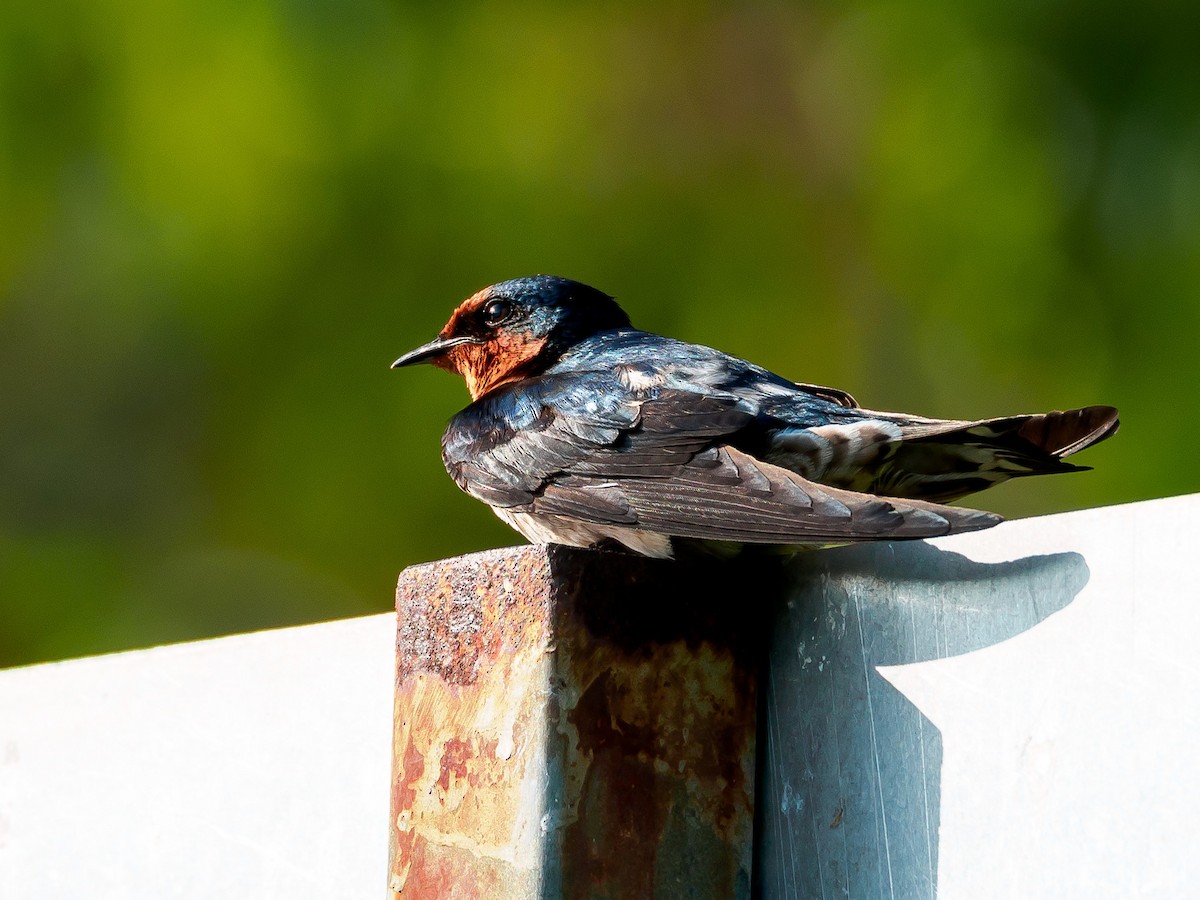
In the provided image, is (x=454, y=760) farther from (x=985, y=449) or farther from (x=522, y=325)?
(x=522, y=325)

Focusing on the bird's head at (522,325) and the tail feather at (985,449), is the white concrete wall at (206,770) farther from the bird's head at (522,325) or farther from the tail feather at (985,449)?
the bird's head at (522,325)

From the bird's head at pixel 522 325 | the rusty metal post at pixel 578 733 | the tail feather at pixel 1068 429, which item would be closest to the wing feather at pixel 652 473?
the rusty metal post at pixel 578 733

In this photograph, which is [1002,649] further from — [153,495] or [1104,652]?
[153,495]

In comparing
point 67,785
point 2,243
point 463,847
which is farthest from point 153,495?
point 463,847

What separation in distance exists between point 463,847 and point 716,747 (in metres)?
0.29

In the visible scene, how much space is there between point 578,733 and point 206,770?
0.99 m

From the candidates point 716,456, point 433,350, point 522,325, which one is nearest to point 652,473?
point 716,456

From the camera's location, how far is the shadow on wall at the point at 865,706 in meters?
1.48

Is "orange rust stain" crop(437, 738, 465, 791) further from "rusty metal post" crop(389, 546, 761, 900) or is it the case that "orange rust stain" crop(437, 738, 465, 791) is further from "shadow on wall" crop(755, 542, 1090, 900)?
"shadow on wall" crop(755, 542, 1090, 900)

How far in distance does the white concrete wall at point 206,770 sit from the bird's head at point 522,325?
110 cm

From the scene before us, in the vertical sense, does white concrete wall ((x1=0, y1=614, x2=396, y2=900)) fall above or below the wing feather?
below

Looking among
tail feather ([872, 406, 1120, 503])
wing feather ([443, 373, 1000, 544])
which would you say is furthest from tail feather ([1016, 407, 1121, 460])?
wing feather ([443, 373, 1000, 544])

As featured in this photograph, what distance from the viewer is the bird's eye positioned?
333cm

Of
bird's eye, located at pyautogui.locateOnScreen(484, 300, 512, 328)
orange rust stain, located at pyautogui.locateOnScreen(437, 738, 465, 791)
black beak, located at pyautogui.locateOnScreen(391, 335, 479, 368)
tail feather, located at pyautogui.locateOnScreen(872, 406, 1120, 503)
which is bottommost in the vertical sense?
orange rust stain, located at pyautogui.locateOnScreen(437, 738, 465, 791)
